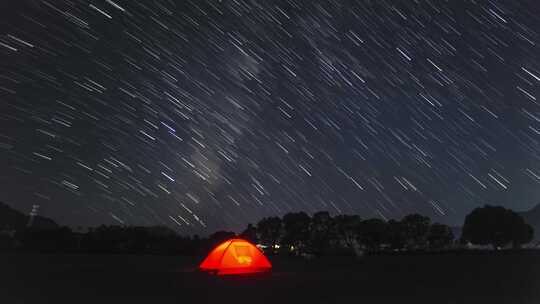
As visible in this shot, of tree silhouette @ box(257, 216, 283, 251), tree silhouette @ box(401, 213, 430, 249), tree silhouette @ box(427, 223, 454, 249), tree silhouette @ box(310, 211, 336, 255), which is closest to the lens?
tree silhouette @ box(310, 211, 336, 255)

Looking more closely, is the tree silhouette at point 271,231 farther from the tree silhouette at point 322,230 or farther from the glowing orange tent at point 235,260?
the glowing orange tent at point 235,260

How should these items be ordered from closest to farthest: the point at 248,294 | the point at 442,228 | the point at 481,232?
1. the point at 248,294
2. the point at 481,232
3. the point at 442,228

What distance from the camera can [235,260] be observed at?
2123cm

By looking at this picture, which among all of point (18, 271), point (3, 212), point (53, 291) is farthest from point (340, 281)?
point (3, 212)

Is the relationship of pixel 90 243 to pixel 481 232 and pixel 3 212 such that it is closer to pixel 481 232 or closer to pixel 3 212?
pixel 481 232

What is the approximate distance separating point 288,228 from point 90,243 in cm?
5638

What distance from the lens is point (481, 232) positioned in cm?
8738

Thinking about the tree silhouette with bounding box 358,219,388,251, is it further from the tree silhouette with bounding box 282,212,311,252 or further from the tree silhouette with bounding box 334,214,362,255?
the tree silhouette with bounding box 282,212,311,252

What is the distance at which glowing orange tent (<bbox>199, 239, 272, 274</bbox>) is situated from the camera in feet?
69.1

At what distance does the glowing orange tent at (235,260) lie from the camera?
829 inches

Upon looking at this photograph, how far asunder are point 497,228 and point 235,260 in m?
78.2

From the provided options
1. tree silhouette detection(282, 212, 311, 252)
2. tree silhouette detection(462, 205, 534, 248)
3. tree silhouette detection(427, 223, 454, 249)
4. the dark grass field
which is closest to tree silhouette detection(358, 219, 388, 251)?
tree silhouette detection(282, 212, 311, 252)

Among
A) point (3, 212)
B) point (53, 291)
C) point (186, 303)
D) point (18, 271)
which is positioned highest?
point (186, 303)

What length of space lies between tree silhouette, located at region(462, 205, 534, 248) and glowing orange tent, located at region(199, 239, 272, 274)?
75.3 metres
